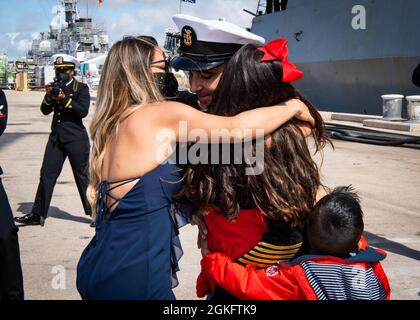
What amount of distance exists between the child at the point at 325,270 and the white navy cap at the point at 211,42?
0.66m

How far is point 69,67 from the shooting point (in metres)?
6.57

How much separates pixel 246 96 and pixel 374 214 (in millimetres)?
5152

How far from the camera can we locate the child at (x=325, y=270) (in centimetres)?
192

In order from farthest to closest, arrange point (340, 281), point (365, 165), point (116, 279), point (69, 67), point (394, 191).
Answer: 1. point (365, 165)
2. point (394, 191)
3. point (69, 67)
4. point (116, 279)
5. point (340, 281)

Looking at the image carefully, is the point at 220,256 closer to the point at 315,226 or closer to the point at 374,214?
the point at 315,226

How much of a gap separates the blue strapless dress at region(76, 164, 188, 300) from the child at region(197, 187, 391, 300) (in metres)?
0.22

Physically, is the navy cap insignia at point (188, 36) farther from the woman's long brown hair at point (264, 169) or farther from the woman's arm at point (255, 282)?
the woman's arm at point (255, 282)

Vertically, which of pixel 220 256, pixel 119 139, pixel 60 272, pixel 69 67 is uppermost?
pixel 69 67

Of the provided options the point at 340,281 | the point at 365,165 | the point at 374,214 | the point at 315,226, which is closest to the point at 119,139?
the point at 315,226

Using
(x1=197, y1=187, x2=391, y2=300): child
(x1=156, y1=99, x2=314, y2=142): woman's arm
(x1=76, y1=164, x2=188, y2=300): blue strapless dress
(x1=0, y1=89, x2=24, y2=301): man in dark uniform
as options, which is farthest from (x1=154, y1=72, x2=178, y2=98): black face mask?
(x1=0, y1=89, x2=24, y2=301): man in dark uniform

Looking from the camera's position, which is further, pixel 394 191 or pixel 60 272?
pixel 394 191

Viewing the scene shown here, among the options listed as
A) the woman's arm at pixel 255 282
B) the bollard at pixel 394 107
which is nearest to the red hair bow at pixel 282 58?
the woman's arm at pixel 255 282

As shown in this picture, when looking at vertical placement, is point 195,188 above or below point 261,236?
above

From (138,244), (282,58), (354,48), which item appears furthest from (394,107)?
(138,244)
